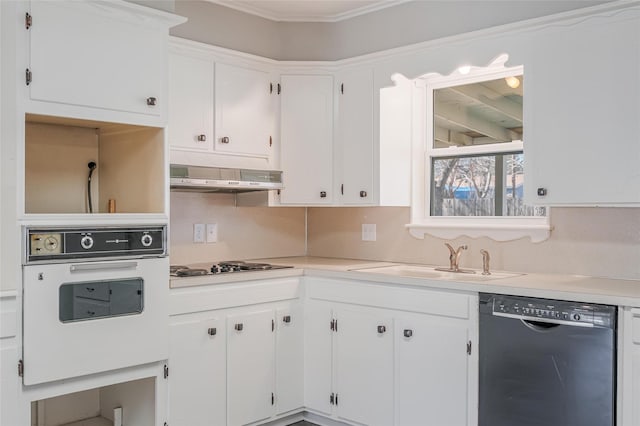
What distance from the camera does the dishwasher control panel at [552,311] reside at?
2.43 m

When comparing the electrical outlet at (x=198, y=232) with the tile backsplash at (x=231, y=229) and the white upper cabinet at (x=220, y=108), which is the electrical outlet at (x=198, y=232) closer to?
the tile backsplash at (x=231, y=229)

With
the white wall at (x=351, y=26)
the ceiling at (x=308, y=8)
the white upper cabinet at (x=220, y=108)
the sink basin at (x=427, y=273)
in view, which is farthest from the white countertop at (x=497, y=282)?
the ceiling at (x=308, y=8)

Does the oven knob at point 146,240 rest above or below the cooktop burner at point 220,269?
above

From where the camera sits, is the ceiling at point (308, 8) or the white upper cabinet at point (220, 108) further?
the ceiling at point (308, 8)

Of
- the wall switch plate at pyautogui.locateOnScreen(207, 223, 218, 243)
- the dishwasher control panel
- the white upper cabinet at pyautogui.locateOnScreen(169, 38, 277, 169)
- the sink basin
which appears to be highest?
the white upper cabinet at pyautogui.locateOnScreen(169, 38, 277, 169)

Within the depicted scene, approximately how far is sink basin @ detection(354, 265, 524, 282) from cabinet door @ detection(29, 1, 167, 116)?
4.93ft

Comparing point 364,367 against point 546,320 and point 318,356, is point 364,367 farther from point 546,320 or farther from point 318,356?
point 546,320

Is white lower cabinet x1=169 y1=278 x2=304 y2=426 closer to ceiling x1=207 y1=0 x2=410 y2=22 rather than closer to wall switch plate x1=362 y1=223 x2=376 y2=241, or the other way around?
wall switch plate x1=362 y1=223 x2=376 y2=241

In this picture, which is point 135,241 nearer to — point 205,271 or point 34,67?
point 205,271

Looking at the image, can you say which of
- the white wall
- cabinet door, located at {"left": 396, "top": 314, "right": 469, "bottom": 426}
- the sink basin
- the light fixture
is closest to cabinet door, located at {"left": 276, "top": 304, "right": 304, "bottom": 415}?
the sink basin

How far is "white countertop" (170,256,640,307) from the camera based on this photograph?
2.49 meters

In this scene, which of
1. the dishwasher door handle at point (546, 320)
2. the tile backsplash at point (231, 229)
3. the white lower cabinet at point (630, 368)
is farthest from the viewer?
the tile backsplash at point (231, 229)

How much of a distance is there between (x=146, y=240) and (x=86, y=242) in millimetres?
283

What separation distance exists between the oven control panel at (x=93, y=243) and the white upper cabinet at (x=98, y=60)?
50 centimetres
